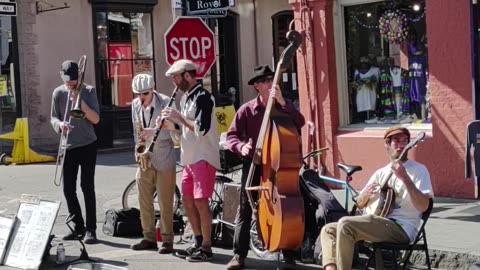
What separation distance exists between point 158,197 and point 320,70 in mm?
3650

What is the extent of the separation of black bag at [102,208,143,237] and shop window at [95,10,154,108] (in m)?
10.7

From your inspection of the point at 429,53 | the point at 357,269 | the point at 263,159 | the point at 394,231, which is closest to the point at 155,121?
the point at 263,159

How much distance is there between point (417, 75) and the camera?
968 centimetres

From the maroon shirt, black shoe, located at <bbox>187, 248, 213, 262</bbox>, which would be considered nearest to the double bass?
the maroon shirt

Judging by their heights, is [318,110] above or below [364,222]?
above

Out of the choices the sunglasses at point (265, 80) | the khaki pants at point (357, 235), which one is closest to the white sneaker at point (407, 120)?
the sunglasses at point (265, 80)

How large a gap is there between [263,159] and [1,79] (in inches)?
503

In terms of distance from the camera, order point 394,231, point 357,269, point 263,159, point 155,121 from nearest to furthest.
A: 1. point 394,231
2. point 263,159
3. point 357,269
4. point 155,121

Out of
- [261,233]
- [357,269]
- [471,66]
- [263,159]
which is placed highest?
[471,66]

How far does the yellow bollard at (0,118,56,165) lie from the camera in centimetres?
1608

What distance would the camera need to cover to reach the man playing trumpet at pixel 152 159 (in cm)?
736

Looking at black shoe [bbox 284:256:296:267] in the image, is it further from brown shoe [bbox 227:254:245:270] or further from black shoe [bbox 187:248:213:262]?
black shoe [bbox 187:248:213:262]

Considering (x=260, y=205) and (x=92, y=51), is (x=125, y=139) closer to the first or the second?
(x=92, y=51)

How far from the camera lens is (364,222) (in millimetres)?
5449
